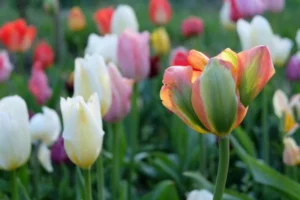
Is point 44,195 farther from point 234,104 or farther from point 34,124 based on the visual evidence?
point 234,104

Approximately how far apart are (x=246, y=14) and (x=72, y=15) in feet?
6.43

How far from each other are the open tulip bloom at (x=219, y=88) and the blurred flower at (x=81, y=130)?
158 millimetres

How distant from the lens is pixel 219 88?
2.41ft

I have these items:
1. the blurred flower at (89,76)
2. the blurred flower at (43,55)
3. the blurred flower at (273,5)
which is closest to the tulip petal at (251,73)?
the blurred flower at (89,76)

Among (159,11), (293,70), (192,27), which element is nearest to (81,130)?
(293,70)

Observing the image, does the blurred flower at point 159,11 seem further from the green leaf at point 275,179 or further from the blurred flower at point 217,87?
the blurred flower at point 217,87

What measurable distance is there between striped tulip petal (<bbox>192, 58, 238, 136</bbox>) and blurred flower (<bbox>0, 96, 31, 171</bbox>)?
405 millimetres

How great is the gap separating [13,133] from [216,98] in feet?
1.43

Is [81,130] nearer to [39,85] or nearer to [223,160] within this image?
[223,160]

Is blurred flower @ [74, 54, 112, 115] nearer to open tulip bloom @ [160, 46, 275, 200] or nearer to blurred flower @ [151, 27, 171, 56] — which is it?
open tulip bloom @ [160, 46, 275, 200]

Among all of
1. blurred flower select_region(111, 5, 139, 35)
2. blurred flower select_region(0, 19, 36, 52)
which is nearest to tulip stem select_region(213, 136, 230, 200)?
blurred flower select_region(111, 5, 139, 35)

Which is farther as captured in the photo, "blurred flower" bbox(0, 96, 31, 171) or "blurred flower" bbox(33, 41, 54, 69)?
"blurred flower" bbox(33, 41, 54, 69)

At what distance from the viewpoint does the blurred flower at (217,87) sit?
2.42ft

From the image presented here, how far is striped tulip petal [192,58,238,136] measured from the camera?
732 millimetres
